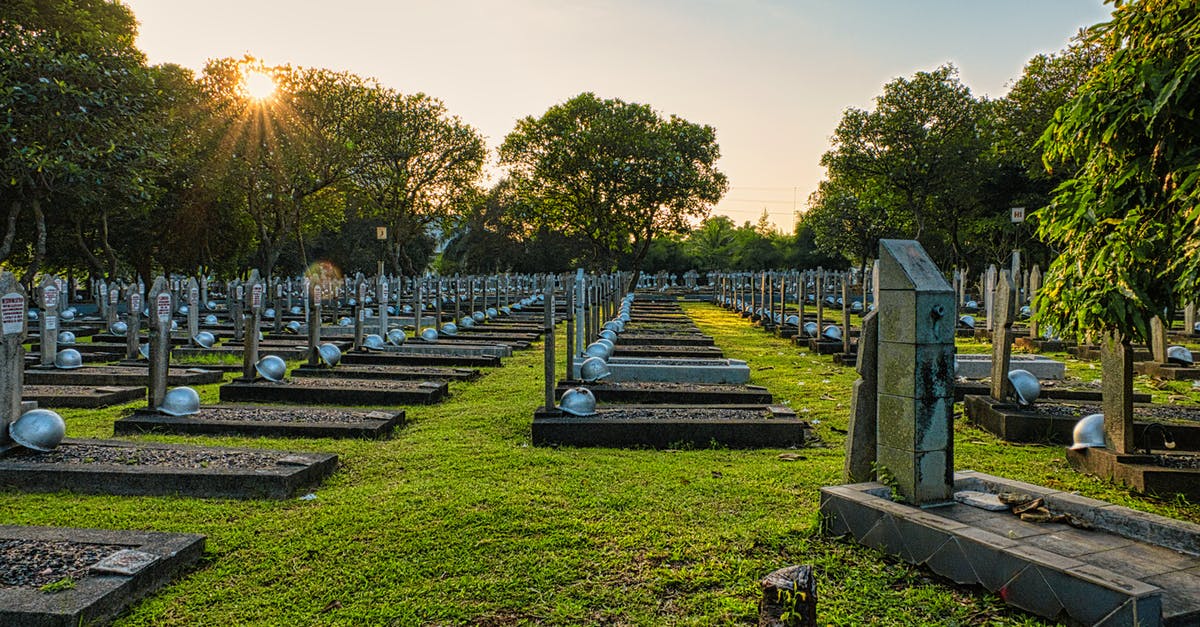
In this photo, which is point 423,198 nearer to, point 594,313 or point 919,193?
point 594,313

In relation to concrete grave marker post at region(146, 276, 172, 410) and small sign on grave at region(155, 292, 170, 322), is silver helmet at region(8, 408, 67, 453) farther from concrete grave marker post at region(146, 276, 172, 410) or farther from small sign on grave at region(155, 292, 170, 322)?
small sign on grave at region(155, 292, 170, 322)

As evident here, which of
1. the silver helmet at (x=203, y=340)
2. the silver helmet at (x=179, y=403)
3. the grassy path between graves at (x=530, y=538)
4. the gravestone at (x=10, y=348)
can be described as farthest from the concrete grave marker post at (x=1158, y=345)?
the silver helmet at (x=203, y=340)

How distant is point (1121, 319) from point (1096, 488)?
7.58ft

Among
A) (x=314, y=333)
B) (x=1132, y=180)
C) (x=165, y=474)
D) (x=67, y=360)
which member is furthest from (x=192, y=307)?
(x=1132, y=180)

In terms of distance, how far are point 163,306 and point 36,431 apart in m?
2.45

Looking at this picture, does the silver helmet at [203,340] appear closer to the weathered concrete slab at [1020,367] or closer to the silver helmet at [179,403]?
the silver helmet at [179,403]

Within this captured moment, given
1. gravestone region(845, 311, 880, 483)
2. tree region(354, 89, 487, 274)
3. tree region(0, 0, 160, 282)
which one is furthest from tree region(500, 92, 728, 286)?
gravestone region(845, 311, 880, 483)

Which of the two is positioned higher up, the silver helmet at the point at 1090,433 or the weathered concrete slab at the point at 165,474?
the silver helmet at the point at 1090,433

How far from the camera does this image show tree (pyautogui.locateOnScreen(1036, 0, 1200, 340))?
3785mm

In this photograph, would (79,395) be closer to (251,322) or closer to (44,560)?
(251,322)

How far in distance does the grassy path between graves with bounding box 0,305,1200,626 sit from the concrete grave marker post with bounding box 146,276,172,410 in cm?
106

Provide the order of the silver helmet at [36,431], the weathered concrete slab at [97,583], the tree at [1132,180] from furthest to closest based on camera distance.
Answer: the silver helmet at [36,431]
the tree at [1132,180]
the weathered concrete slab at [97,583]

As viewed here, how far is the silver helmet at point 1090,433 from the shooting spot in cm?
613

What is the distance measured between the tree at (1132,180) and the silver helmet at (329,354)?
9779mm
